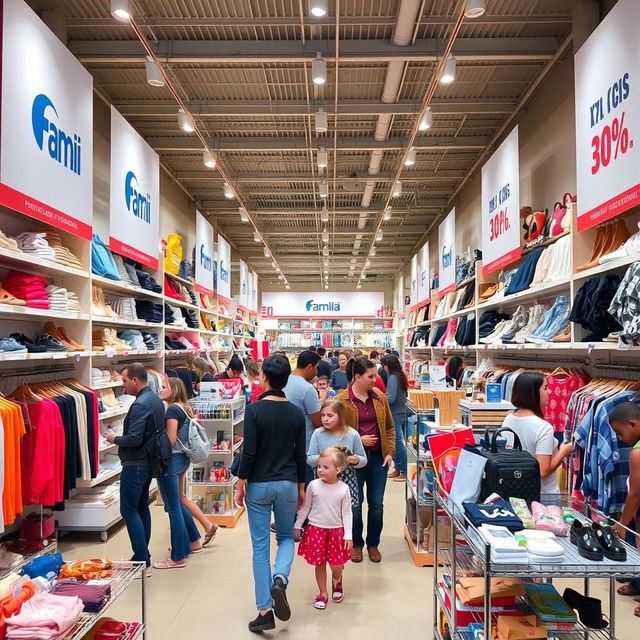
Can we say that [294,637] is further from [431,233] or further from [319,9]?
[431,233]

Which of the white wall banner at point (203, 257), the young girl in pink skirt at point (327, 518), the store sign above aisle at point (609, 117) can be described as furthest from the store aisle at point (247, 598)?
the white wall banner at point (203, 257)

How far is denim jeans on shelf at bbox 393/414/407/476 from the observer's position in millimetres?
7246

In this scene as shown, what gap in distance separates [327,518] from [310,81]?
231 inches

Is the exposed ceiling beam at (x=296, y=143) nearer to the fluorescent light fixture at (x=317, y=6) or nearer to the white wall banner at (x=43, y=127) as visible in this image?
the white wall banner at (x=43, y=127)

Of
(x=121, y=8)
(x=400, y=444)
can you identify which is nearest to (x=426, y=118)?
(x=121, y=8)

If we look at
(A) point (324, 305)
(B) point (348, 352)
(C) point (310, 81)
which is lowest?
(B) point (348, 352)

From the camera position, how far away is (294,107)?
316 inches

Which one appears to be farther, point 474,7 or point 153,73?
point 153,73

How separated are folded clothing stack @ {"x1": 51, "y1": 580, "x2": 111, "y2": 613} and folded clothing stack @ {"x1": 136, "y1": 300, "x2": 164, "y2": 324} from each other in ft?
18.9

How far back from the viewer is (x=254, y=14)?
6.09 metres

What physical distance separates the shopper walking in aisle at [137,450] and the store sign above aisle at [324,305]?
696 inches

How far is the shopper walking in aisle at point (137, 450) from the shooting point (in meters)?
4.23

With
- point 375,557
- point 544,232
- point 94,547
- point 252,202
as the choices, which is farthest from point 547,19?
point 252,202

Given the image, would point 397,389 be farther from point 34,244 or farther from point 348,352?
point 34,244
